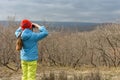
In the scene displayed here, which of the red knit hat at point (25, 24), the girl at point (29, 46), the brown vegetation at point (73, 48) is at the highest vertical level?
the red knit hat at point (25, 24)

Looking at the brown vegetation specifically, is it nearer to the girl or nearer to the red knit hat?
the girl

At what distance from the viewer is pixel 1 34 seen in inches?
520

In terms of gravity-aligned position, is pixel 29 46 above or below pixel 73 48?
above

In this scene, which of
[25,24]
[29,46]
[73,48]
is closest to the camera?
[25,24]

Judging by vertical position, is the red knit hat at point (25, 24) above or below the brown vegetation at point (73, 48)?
above

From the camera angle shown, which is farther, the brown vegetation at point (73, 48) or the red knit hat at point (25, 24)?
the brown vegetation at point (73, 48)

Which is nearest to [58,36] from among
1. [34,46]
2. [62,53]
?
[62,53]

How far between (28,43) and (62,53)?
386 inches

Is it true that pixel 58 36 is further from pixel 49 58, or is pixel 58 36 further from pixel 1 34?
pixel 1 34

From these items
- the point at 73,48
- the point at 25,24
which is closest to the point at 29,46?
the point at 25,24

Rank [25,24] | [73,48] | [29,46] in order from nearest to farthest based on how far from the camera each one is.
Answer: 1. [25,24]
2. [29,46]
3. [73,48]

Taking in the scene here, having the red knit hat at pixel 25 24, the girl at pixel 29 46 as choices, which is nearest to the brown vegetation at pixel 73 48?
the girl at pixel 29 46

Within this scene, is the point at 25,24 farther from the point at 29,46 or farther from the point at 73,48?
the point at 73,48

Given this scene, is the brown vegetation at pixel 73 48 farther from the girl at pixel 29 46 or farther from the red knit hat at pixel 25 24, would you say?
the red knit hat at pixel 25 24
